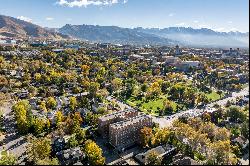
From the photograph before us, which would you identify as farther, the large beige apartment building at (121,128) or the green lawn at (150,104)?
the green lawn at (150,104)

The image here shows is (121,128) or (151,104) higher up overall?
(121,128)

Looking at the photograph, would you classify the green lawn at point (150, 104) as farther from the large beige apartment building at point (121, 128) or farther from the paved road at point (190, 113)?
the large beige apartment building at point (121, 128)

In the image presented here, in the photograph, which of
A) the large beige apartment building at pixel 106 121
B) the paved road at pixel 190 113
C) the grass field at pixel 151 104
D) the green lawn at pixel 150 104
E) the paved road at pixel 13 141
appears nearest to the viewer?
the paved road at pixel 13 141

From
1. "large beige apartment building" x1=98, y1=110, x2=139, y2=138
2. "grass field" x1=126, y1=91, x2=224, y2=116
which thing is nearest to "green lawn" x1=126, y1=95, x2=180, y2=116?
"grass field" x1=126, y1=91, x2=224, y2=116

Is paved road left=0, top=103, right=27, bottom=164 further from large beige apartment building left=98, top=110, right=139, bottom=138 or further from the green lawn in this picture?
the green lawn

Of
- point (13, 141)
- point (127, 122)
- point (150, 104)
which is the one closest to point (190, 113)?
point (150, 104)

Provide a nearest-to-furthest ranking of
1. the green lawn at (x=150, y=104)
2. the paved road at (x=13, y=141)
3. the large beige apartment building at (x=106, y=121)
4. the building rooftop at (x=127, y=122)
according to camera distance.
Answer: the paved road at (x=13, y=141) < the building rooftop at (x=127, y=122) < the large beige apartment building at (x=106, y=121) < the green lawn at (x=150, y=104)

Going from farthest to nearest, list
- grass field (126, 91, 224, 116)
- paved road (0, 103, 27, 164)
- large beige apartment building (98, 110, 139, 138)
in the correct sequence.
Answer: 1. grass field (126, 91, 224, 116)
2. large beige apartment building (98, 110, 139, 138)
3. paved road (0, 103, 27, 164)

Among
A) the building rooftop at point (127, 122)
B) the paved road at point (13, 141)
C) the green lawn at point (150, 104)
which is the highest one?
the building rooftop at point (127, 122)

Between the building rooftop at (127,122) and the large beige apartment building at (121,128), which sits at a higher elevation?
the building rooftop at (127,122)

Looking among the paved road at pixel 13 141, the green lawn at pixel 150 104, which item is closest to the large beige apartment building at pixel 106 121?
the paved road at pixel 13 141

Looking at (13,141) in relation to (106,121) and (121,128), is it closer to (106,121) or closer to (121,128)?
(106,121)

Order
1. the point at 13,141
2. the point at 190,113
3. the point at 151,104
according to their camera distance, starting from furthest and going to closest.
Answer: the point at 151,104 < the point at 190,113 < the point at 13,141
